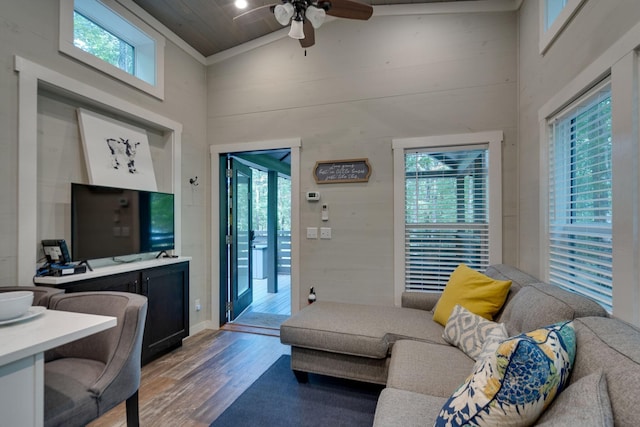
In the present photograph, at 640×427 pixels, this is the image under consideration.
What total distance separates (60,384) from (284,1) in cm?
253

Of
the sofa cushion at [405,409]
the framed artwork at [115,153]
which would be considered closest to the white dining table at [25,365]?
the sofa cushion at [405,409]

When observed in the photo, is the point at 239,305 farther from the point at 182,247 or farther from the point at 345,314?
the point at 345,314

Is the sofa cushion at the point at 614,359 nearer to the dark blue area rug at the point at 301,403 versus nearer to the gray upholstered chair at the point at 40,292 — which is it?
the dark blue area rug at the point at 301,403

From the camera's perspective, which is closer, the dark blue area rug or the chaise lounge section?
the chaise lounge section

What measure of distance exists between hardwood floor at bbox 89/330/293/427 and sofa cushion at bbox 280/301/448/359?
23.9 inches

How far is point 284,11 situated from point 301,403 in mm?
2709

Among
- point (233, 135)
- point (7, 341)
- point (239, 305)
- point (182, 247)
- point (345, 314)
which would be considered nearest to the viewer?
point (7, 341)

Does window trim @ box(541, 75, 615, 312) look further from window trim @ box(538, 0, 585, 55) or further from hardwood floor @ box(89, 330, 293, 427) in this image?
hardwood floor @ box(89, 330, 293, 427)

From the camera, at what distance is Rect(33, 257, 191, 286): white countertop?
2064 millimetres

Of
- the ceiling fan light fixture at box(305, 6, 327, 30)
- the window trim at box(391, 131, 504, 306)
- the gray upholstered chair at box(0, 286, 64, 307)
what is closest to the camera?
the gray upholstered chair at box(0, 286, 64, 307)

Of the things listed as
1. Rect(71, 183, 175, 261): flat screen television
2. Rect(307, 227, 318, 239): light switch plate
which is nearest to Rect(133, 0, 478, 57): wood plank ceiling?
Rect(71, 183, 175, 261): flat screen television

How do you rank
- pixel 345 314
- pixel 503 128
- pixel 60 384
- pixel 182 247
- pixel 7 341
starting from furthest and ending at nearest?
pixel 182 247
pixel 503 128
pixel 345 314
pixel 60 384
pixel 7 341

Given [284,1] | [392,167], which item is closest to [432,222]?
[392,167]

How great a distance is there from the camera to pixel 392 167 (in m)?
3.15
